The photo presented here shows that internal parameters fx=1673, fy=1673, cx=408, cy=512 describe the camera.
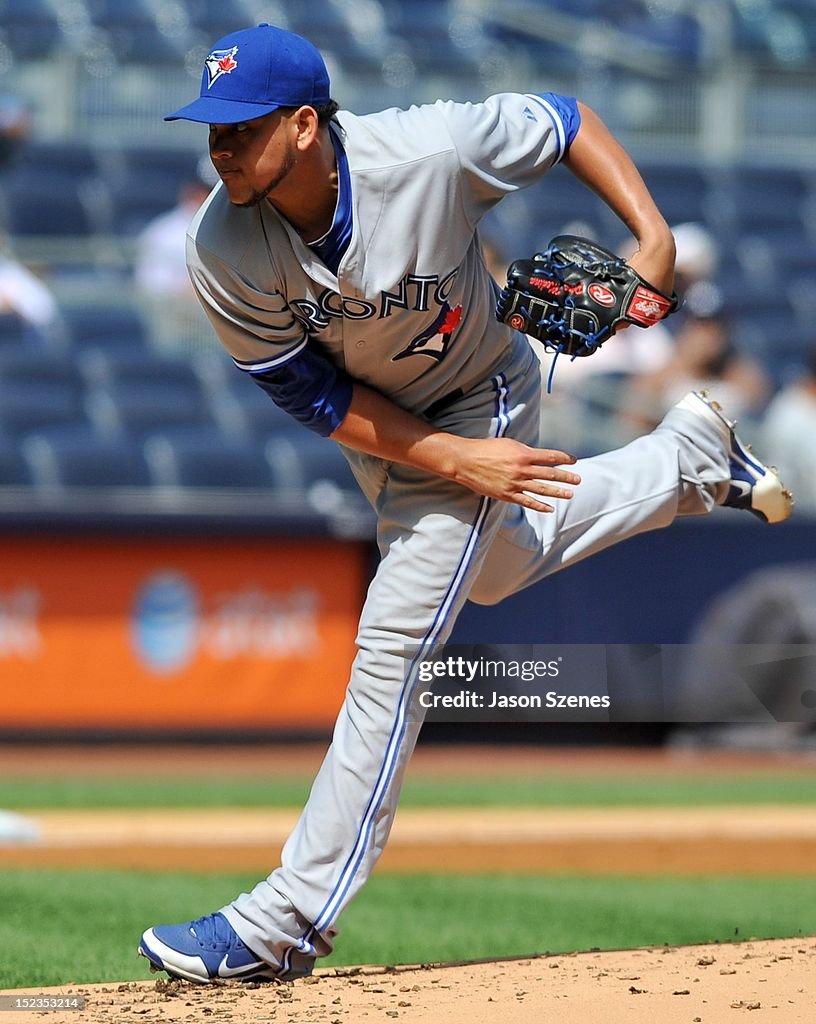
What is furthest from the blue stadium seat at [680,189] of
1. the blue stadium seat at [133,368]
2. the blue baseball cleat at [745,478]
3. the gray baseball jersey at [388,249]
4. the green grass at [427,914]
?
the gray baseball jersey at [388,249]

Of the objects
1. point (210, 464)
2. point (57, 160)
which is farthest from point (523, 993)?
point (57, 160)

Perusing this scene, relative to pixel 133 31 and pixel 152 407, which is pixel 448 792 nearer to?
pixel 152 407

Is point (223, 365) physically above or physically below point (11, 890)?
above

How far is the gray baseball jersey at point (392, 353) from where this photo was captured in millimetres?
3416

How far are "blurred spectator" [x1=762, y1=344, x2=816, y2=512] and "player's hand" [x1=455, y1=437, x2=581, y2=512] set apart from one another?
17.1ft

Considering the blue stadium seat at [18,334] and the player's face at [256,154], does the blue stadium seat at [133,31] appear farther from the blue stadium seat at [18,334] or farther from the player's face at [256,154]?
the player's face at [256,154]

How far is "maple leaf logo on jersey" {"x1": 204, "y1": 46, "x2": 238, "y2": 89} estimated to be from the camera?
129 inches

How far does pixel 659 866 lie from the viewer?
243 inches

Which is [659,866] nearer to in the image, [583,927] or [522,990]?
[583,927]

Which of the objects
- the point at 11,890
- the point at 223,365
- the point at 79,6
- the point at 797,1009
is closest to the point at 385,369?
the point at 797,1009

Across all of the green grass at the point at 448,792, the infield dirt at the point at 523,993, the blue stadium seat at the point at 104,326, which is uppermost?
the blue stadium seat at the point at 104,326

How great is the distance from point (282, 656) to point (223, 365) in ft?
7.36

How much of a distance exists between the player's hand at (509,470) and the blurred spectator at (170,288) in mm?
6065

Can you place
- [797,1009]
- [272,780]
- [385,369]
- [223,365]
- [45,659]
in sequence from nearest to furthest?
[797,1009] < [385,369] < [272,780] < [45,659] < [223,365]
